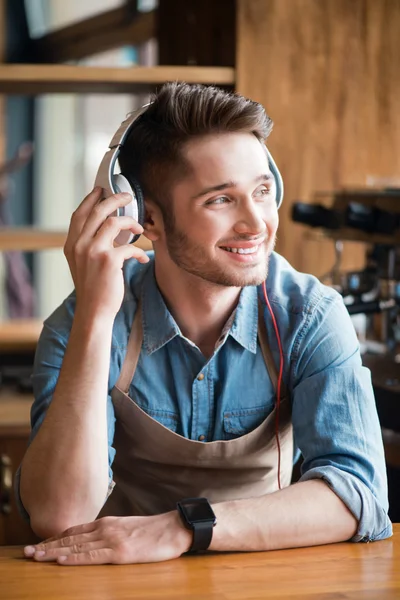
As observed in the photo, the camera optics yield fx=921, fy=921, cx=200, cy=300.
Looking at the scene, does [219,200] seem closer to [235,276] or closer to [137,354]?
[235,276]

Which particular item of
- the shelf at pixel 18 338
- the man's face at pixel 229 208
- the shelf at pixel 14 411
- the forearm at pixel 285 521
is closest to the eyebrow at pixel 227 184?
the man's face at pixel 229 208

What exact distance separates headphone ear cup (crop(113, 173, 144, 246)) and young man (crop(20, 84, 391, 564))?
2cm

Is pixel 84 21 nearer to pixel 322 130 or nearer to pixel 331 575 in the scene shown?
pixel 322 130

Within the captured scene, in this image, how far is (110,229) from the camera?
1.49m

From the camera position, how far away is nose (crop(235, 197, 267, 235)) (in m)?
1.49

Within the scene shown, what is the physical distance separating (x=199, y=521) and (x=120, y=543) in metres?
0.11

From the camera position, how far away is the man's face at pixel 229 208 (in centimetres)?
151

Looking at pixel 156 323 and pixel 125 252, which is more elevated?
pixel 125 252

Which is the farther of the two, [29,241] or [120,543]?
[29,241]

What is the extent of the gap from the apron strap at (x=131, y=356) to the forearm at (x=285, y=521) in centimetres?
38

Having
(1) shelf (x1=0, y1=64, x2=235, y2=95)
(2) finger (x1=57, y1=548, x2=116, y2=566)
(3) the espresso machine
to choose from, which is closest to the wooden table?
(2) finger (x1=57, y1=548, x2=116, y2=566)

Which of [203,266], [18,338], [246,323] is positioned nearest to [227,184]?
[203,266]

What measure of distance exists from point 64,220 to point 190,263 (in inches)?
192

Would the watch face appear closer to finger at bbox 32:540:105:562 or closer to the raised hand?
finger at bbox 32:540:105:562
